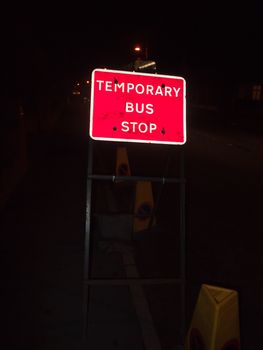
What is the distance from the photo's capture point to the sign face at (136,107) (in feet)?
12.3

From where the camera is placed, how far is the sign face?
3736 mm

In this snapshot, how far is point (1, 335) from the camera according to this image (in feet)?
12.2

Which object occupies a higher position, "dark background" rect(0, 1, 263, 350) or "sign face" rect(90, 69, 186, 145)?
"sign face" rect(90, 69, 186, 145)

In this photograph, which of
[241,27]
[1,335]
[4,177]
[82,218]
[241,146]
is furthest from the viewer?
[241,27]

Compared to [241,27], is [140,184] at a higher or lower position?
lower

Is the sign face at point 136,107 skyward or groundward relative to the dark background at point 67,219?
skyward

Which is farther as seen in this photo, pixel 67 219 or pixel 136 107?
pixel 67 219

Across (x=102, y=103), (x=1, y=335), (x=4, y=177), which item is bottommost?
(x=1, y=335)

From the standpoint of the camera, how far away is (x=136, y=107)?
3.83m

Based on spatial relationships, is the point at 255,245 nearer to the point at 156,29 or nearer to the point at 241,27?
the point at 241,27

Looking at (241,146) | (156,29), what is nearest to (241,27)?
(156,29)

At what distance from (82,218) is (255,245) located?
2.93 metres

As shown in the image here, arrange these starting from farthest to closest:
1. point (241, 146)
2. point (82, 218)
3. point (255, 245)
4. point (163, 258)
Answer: point (241, 146)
point (82, 218)
point (255, 245)
point (163, 258)

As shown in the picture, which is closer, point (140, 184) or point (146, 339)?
point (146, 339)
